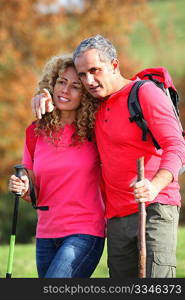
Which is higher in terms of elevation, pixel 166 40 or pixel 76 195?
pixel 166 40

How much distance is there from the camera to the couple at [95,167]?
4.27 meters

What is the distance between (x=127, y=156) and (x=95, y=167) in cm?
43

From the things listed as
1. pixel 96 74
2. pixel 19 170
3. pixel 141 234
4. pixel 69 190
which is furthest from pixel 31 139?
pixel 141 234

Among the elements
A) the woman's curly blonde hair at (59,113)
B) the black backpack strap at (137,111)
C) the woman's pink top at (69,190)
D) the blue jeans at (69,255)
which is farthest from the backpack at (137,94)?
the blue jeans at (69,255)

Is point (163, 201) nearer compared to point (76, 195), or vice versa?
point (163, 201)

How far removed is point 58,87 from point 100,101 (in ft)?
1.07

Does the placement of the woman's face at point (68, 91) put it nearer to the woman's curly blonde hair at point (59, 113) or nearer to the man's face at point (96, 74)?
the woman's curly blonde hair at point (59, 113)

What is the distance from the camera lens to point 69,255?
4445 mm

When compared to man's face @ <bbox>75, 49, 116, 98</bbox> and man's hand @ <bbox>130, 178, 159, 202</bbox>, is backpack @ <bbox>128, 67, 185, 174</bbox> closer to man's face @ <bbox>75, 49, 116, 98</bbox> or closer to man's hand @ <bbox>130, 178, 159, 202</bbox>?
man's face @ <bbox>75, 49, 116, 98</bbox>

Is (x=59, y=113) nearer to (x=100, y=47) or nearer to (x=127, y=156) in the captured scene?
(x=100, y=47)

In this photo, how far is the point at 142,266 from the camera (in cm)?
395

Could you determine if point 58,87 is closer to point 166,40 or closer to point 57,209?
point 57,209

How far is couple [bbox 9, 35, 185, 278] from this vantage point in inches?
168

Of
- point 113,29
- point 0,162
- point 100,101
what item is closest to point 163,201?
point 100,101
